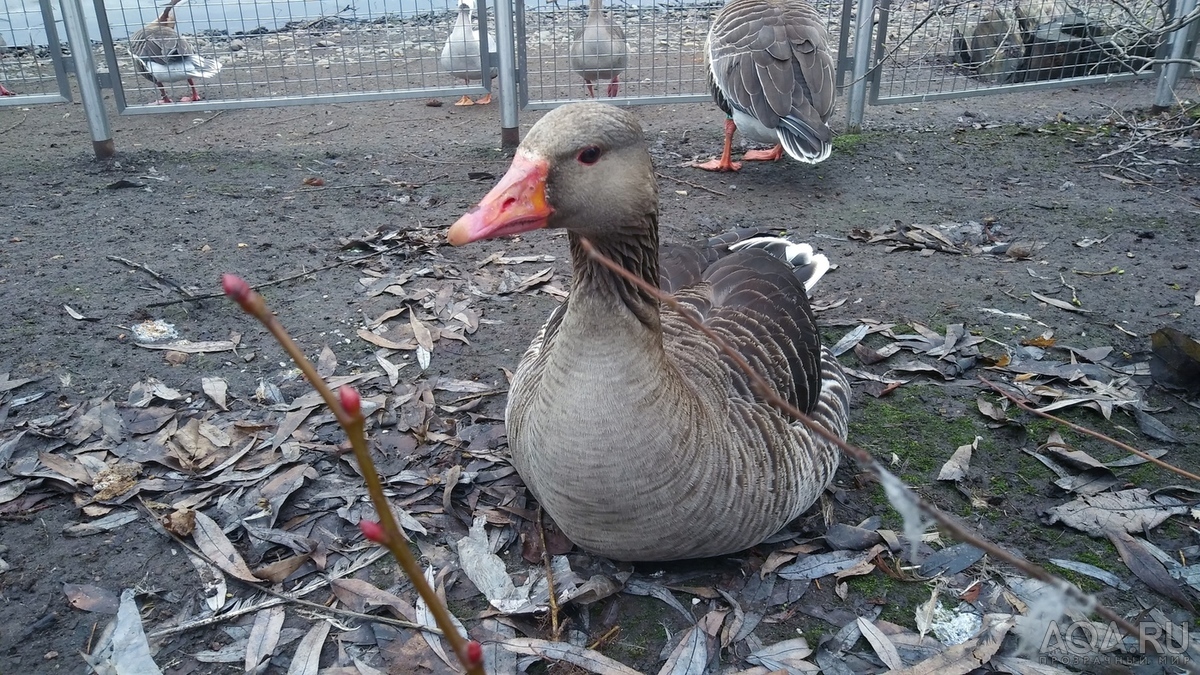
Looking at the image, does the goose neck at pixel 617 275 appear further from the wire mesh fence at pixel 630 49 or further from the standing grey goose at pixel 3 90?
the standing grey goose at pixel 3 90

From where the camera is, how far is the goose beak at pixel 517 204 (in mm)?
1865

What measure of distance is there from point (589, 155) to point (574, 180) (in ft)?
0.25

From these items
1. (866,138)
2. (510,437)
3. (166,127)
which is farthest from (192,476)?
(866,138)

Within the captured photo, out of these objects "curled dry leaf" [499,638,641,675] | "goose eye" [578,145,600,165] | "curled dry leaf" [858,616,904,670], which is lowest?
"curled dry leaf" [858,616,904,670]

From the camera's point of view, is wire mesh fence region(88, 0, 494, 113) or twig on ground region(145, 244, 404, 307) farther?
wire mesh fence region(88, 0, 494, 113)

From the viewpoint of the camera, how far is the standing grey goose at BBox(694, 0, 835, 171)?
559 centimetres

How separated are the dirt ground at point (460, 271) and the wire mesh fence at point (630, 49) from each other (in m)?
0.42

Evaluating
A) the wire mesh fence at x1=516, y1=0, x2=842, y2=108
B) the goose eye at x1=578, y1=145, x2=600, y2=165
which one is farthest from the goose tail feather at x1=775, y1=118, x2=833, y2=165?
the goose eye at x1=578, y1=145, x2=600, y2=165

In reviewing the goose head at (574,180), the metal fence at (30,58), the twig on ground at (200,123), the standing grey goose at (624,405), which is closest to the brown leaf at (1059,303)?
the standing grey goose at (624,405)

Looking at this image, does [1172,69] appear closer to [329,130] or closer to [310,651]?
[329,130]

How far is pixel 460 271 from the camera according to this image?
452 cm

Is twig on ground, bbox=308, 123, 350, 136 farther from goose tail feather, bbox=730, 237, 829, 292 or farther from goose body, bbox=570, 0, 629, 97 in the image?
goose tail feather, bbox=730, 237, 829, 292

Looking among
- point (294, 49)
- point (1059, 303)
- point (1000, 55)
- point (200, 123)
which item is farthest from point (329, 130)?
point (1000, 55)

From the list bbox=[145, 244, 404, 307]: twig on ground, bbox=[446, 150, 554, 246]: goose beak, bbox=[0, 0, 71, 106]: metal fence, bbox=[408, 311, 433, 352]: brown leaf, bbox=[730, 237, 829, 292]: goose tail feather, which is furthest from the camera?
bbox=[0, 0, 71, 106]: metal fence
